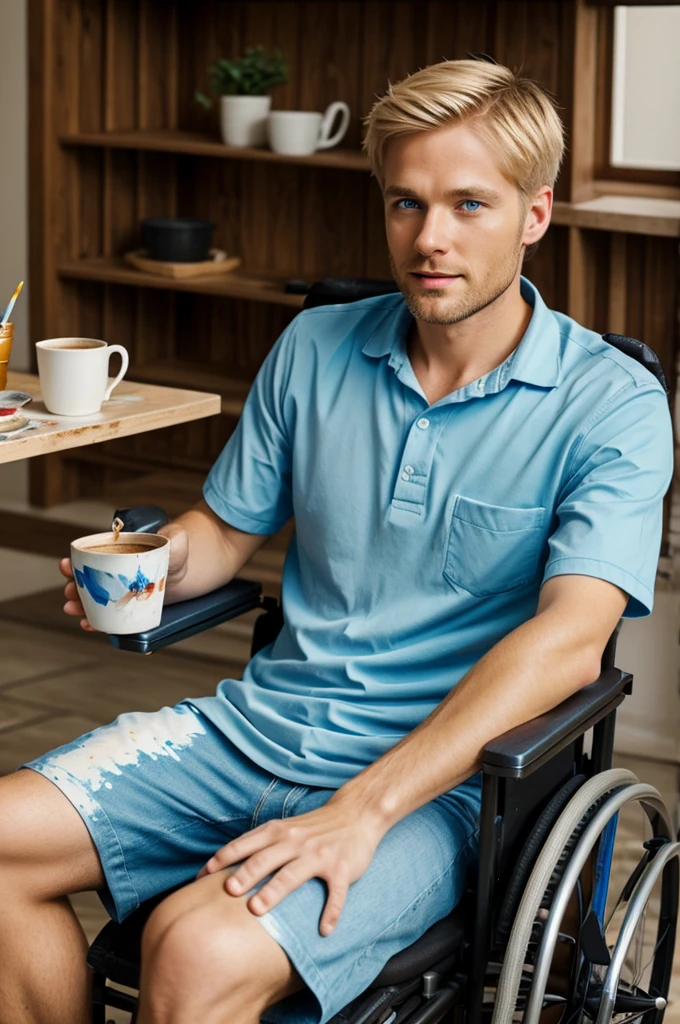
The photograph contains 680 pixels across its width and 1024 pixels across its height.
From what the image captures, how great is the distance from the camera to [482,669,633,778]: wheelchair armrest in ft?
4.42

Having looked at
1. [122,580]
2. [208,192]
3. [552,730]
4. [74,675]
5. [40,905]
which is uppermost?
[208,192]

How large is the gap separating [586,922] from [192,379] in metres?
2.82

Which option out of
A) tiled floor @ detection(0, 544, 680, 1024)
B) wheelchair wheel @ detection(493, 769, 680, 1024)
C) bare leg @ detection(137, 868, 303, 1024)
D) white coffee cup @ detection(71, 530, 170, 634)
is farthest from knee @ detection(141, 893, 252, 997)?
tiled floor @ detection(0, 544, 680, 1024)

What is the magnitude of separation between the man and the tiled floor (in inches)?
51.5

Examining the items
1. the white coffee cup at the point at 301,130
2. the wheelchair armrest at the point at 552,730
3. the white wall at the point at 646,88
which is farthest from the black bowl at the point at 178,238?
the wheelchair armrest at the point at 552,730

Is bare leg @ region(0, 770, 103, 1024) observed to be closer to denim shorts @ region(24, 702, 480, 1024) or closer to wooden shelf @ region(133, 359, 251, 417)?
denim shorts @ region(24, 702, 480, 1024)

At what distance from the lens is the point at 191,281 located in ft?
12.5

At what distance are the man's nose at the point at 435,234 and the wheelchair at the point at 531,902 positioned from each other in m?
0.46

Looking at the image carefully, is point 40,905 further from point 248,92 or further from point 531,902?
point 248,92

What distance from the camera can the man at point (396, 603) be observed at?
1415 millimetres

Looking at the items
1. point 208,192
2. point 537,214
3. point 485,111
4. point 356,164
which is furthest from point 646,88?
point 485,111

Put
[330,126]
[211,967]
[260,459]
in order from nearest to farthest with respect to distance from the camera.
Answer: [211,967]
[260,459]
[330,126]

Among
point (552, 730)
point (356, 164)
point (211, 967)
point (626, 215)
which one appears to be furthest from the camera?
point (356, 164)

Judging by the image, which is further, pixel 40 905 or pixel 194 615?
pixel 194 615
